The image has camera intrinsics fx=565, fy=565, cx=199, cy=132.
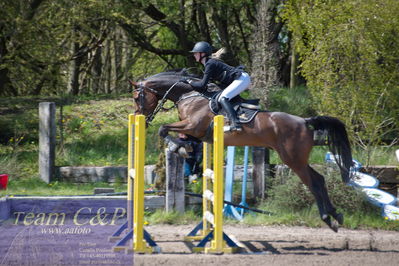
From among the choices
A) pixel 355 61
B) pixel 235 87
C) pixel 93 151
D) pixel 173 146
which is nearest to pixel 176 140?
pixel 173 146

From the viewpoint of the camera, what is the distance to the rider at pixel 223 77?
6.20 m

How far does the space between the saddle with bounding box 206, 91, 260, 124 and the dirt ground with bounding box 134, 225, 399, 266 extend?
1.33m

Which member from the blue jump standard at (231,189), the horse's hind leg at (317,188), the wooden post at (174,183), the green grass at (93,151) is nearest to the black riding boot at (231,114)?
the horse's hind leg at (317,188)

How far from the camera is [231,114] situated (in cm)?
621

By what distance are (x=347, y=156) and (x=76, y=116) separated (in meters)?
6.69

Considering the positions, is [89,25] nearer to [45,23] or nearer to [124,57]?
[45,23]

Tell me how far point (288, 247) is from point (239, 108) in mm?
1629

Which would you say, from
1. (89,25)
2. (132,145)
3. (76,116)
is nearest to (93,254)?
(132,145)

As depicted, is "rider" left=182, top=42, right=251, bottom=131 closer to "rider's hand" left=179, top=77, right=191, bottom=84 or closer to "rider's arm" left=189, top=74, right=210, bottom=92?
"rider's arm" left=189, top=74, right=210, bottom=92

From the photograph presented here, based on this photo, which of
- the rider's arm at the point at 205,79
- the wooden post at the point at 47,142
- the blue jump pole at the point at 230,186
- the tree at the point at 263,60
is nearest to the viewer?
the rider's arm at the point at 205,79

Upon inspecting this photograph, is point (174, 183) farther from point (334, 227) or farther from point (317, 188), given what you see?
point (334, 227)

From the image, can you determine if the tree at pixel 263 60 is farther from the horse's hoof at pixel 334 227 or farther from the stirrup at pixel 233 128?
the horse's hoof at pixel 334 227

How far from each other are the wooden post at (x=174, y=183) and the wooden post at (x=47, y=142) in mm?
2418

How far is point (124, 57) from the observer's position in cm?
2048
